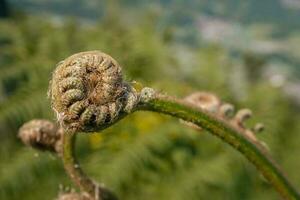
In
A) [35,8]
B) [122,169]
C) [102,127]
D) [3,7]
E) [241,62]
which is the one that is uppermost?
[102,127]

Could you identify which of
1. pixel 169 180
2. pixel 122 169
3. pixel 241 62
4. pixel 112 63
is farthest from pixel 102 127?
pixel 241 62

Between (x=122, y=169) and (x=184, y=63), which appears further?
(x=184, y=63)

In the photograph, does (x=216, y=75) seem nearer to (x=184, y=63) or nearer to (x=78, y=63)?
(x=184, y=63)

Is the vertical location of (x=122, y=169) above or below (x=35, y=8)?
above

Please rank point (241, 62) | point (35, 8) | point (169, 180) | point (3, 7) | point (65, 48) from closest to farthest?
1. point (169, 180)
2. point (65, 48)
3. point (3, 7)
4. point (241, 62)
5. point (35, 8)

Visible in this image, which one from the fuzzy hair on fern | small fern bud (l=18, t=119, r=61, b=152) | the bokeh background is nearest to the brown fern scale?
the fuzzy hair on fern

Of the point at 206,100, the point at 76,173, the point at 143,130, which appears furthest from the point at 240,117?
the point at 143,130
